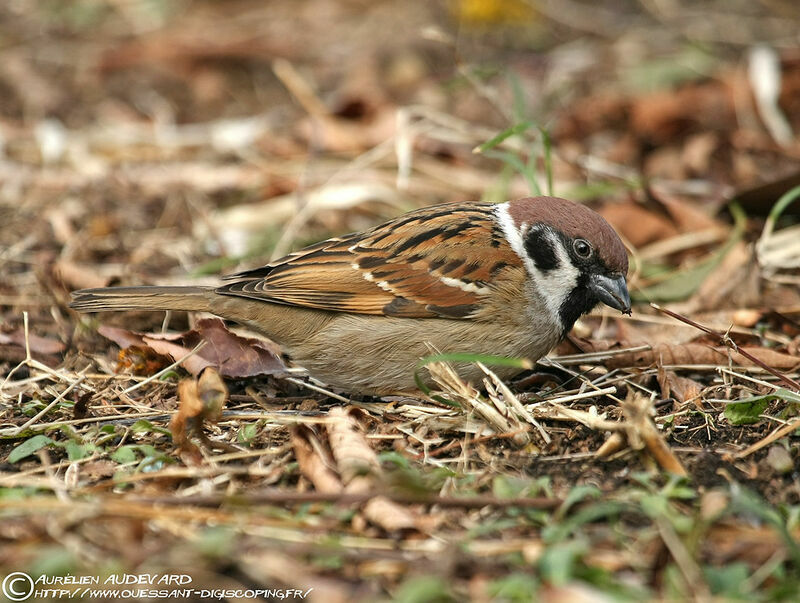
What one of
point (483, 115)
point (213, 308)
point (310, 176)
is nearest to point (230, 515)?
point (213, 308)

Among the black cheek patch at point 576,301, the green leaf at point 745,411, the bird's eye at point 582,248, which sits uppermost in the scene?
the bird's eye at point 582,248

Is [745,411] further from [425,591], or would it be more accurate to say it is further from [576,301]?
[425,591]

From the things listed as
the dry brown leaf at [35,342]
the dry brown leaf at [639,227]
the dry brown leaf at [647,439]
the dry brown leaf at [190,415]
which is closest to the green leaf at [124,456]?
the dry brown leaf at [190,415]

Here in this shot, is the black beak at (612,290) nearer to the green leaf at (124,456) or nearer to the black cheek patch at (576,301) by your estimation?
the black cheek patch at (576,301)

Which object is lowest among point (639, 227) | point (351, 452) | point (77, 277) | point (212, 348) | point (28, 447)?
point (639, 227)

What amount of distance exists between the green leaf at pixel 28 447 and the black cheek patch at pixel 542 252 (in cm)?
219

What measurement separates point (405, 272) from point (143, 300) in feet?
4.08

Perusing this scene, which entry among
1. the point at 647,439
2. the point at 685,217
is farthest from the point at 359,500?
the point at 685,217

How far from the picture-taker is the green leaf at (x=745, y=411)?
12.1ft

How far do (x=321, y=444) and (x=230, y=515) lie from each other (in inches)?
24.4

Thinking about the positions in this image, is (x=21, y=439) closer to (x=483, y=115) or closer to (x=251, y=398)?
(x=251, y=398)

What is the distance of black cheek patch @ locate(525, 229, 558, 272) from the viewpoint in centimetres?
428

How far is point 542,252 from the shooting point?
430 cm

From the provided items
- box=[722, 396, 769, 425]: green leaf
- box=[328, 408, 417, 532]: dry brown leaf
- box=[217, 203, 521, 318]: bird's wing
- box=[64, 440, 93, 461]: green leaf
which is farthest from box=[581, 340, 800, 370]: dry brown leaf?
box=[64, 440, 93, 461]: green leaf
